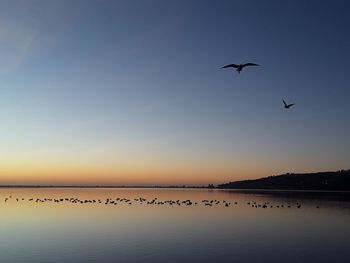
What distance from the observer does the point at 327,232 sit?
175ft

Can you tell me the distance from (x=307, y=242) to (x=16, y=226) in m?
36.7

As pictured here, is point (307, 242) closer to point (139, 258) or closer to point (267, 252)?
point (267, 252)

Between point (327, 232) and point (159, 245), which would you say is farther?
point (327, 232)

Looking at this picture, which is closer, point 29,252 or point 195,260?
point 195,260

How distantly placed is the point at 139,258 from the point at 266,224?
1258 inches

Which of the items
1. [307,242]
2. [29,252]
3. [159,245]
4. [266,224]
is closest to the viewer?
[29,252]

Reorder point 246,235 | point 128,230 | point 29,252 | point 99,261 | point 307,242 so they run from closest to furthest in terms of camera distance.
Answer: point 99,261 → point 29,252 → point 307,242 → point 246,235 → point 128,230

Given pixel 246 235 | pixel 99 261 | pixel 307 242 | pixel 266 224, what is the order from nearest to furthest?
pixel 99 261 < pixel 307 242 < pixel 246 235 < pixel 266 224

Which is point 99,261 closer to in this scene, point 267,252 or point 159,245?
point 159,245

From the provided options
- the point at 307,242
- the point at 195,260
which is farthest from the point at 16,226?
the point at 307,242

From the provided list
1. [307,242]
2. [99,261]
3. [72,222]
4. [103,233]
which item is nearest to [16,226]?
[72,222]

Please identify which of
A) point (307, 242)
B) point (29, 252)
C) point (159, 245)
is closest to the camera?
point (29, 252)

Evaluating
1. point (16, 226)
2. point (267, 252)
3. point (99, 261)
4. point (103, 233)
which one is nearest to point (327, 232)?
point (267, 252)

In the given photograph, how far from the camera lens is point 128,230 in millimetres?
53688
